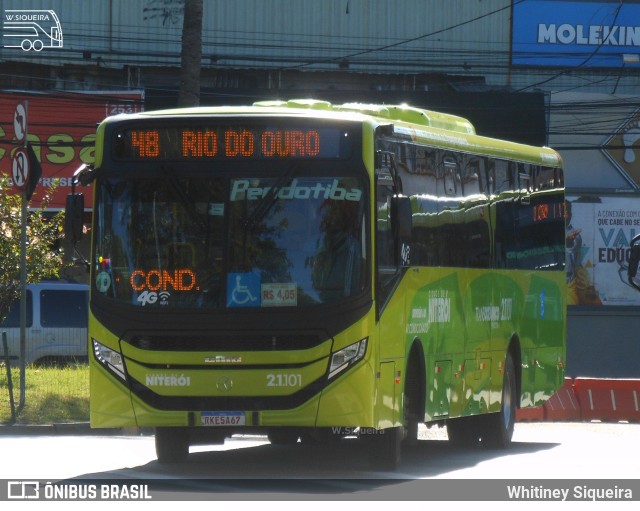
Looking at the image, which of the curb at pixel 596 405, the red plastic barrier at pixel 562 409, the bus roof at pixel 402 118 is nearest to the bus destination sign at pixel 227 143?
the bus roof at pixel 402 118

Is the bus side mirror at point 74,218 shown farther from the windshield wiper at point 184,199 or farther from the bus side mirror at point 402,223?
the bus side mirror at point 402,223

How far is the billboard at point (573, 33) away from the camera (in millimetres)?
42656

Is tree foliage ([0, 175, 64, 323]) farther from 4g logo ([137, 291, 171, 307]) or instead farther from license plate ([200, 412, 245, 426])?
license plate ([200, 412, 245, 426])

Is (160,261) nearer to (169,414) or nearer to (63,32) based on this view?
(169,414)

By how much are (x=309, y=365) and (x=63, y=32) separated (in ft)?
99.5

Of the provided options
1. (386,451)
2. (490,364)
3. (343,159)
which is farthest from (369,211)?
(490,364)

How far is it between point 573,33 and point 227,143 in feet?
105

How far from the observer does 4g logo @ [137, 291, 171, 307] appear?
12.0m

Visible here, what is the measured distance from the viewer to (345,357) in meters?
11.9

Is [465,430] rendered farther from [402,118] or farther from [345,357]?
[345,357]

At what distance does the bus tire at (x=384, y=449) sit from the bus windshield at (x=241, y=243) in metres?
1.54

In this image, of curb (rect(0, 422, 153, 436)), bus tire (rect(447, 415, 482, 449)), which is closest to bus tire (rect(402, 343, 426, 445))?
bus tire (rect(447, 415, 482, 449))

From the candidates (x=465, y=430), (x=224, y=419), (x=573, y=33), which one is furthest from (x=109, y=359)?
(x=573, y=33)

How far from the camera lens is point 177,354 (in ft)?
39.3
